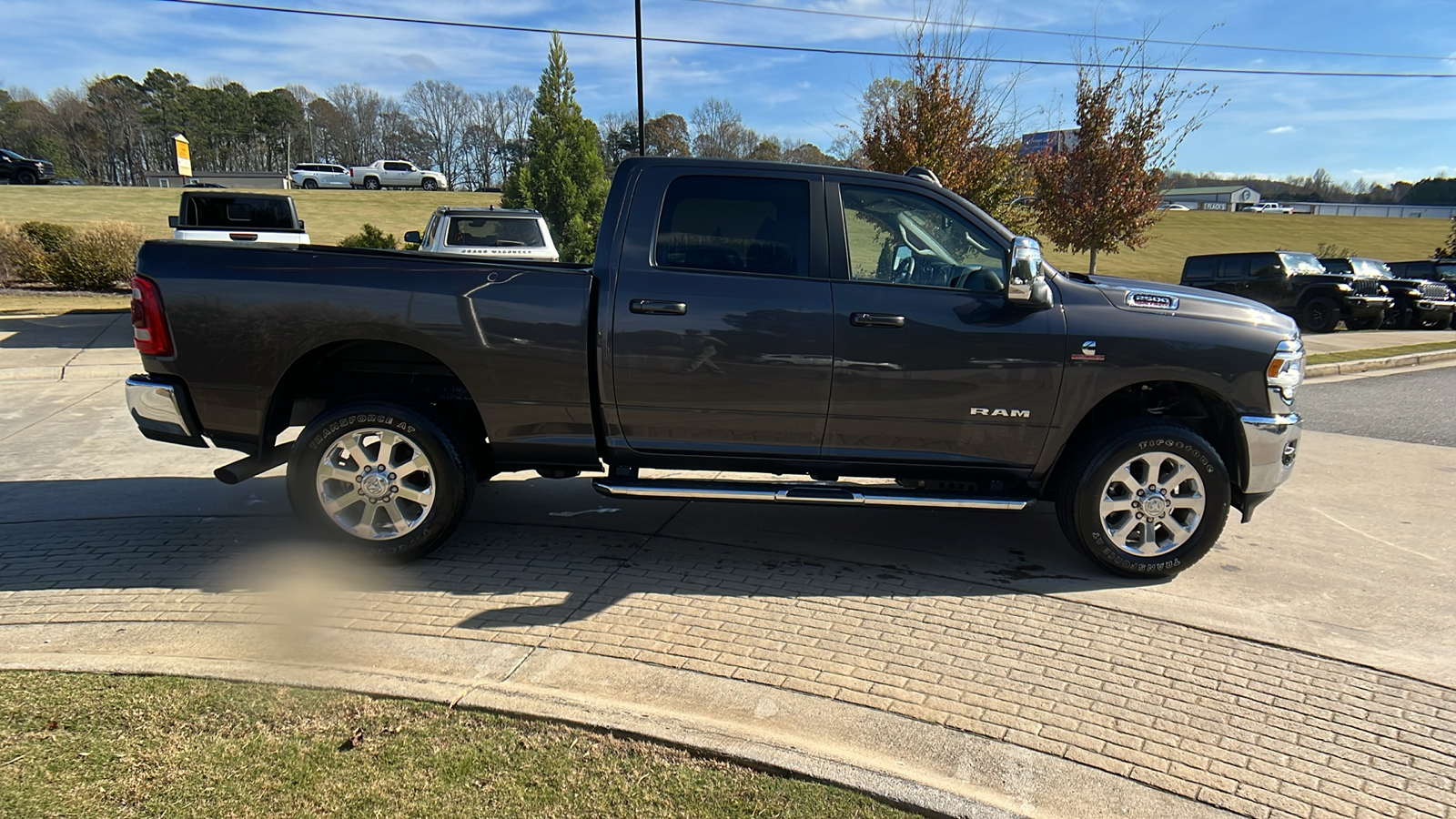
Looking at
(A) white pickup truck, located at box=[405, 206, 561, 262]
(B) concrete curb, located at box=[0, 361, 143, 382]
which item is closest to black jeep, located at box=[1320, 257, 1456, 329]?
(A) white pickup truck, located at box=[405, 206, 561, 262]

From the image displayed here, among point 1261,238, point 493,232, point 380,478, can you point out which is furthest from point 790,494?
point 1261,238

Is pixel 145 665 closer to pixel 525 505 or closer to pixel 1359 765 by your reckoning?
pixel 525 505

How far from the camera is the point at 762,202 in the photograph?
444 cm

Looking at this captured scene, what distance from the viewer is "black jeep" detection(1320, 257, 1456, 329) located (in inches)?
763

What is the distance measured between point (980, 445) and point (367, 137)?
314 feet

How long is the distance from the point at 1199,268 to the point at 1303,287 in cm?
229

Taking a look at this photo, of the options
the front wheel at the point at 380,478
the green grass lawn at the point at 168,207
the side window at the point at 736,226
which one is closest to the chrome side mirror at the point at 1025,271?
the side window at the point at 736,226

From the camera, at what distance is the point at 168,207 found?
39.7m

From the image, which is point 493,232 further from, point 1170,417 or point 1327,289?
point 1327,289

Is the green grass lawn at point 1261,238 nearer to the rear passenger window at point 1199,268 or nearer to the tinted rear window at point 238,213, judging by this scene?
the rear passenger window at point 1199,268

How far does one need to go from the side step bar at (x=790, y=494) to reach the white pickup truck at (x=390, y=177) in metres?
54.2

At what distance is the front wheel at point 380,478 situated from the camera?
440cm

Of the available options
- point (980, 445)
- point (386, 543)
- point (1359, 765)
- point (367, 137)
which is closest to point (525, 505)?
point (386, 543)

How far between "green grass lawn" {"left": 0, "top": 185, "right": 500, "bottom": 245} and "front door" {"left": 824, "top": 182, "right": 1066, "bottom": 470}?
104 feet
